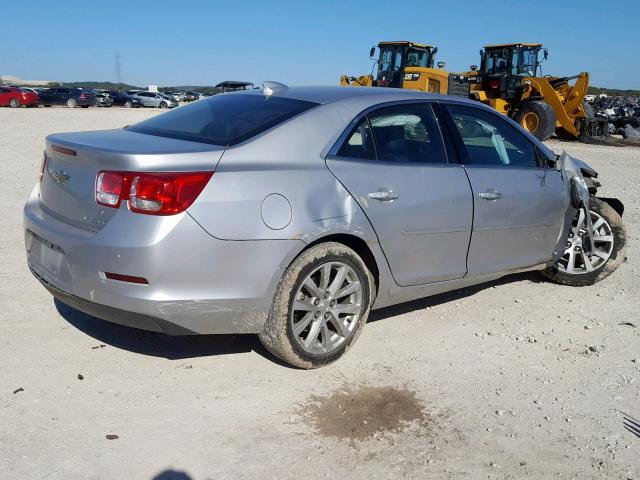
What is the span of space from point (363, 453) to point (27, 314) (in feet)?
9.22

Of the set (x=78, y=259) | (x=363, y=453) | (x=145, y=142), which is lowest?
(x=363, y=453)

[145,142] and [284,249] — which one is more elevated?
[145,142]

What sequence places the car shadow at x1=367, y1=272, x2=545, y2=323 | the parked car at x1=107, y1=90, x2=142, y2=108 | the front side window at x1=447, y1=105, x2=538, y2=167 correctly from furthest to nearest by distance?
the parked car at x1=107, y1=90, x2=142, y2=108, the car shadow at x1=367, y1=272, x2=545, y2=323, the front side window at x1=447, y1=105, x2=538, y2=167

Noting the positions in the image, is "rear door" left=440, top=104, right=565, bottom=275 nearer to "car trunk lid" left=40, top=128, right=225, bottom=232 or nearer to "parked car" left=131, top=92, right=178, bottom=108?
"car trunk lid" left=40, top=128, right=225, bottom=232

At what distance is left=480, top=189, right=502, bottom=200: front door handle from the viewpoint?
4738mm

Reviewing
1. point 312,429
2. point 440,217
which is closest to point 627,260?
point 440,217

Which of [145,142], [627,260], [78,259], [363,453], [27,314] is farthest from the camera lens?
[627,260]

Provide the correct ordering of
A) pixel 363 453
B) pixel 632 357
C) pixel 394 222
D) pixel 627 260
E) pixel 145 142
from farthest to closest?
pixel 627 260, pixel 632 357, pixel 394 222, pixel 145 142, pixel 363 453

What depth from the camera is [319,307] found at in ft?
13.1

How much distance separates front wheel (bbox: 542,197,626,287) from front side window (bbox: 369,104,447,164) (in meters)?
1.99

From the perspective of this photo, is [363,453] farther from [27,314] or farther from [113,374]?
[27,314]

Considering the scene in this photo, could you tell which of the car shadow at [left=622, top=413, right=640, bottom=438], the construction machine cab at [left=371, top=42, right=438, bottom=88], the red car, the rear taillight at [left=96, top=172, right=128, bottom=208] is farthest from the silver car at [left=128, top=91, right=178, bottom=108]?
the car shadow at [left=622, top=413, right=640, bottom=438]

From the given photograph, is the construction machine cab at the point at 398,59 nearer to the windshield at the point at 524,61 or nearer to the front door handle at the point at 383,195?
the windshield at the point at 524,61

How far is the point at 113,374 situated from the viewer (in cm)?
390
